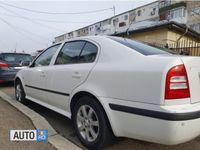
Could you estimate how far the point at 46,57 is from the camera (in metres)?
3.87

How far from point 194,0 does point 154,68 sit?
3281 centimetres

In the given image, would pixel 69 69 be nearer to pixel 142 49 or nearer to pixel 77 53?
pixel 77 53

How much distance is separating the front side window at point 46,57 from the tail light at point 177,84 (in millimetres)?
2343

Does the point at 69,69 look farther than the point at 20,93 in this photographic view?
No

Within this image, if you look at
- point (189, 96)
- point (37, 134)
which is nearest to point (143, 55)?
point (189, 96)

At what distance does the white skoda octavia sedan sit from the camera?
1.83 m

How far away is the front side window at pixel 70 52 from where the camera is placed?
2961 millimetres

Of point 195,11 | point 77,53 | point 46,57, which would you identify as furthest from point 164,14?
point 77,53

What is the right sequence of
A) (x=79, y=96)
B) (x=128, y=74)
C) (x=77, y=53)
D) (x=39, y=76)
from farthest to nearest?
(x=39, y=76)
(x=77, y=53)
(x=79, y=96)
(x=128, y=74)

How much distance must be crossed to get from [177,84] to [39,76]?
265 cm

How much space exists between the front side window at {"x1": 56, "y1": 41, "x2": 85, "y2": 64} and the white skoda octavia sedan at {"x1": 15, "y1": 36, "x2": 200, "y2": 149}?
0.02m

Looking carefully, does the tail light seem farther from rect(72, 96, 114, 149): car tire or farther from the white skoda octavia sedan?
rect(72, 96, 114, 149): car tire

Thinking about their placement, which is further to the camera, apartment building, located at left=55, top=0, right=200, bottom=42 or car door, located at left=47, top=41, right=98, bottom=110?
apartment building, located at left=55, top=0, right=200, bottom=42

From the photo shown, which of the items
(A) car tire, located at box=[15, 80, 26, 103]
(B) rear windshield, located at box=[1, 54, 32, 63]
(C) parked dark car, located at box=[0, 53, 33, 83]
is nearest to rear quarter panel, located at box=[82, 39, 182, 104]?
(A) car tire, located at box=[15, 80, 26, 103]
